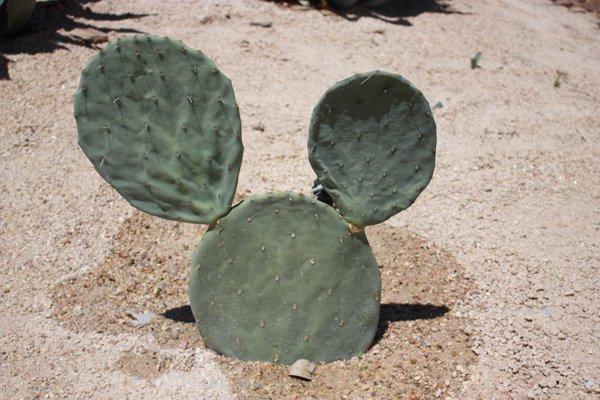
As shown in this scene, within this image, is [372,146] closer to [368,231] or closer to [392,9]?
[368,231]

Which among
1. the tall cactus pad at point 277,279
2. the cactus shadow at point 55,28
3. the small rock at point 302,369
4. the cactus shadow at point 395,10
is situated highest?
the tall cactus pad at point 277,279

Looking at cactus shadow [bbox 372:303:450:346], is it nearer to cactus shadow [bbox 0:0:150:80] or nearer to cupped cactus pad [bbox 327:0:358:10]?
cactus shadow [bbox 0:0:150:80]

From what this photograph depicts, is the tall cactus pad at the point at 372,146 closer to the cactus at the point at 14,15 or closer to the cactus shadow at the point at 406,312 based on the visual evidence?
the cactus shadow at the point at 406,312

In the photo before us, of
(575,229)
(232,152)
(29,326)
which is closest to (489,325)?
(575,229)

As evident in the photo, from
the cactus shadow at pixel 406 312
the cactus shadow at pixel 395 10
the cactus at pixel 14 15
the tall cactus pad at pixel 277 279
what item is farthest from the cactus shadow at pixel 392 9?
the tall cactus pad at pixel 277 279

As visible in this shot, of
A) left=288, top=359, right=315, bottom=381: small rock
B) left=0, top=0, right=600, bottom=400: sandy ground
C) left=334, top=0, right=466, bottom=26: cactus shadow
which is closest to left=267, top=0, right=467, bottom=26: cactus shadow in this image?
left=334, top=0, right=466, bottom=26: cactus shadow

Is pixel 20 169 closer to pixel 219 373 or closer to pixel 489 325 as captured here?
pixel 219 373

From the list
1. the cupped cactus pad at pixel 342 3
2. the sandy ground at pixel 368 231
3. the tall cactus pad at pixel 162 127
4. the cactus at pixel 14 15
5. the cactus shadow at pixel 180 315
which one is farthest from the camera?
the cupped cactus pad at pixel 342 3
